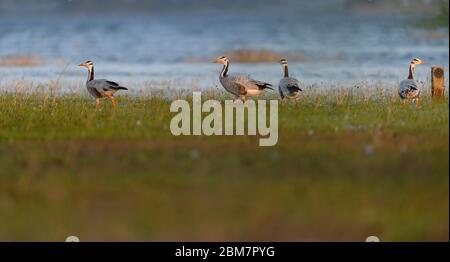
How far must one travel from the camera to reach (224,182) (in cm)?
1438

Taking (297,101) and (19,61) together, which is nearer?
(297,101)

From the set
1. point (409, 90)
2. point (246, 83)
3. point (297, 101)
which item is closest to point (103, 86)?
point (246, 83)

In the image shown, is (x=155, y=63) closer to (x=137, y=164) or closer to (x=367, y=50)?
(x=367, y=50)

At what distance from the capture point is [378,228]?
12.5 metres

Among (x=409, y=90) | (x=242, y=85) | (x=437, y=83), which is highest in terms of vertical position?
(x=437, y=83)

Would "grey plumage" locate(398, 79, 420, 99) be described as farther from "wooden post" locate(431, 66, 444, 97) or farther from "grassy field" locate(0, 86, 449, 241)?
"grassy field" locate(0, 86, 449, 241)

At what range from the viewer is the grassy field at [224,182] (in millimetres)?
12422

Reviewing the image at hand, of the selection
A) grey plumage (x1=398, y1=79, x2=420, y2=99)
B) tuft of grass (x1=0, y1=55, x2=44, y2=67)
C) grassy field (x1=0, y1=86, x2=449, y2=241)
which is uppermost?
tuft of grass (x1=0, y1=55, x2=44, y2=67)

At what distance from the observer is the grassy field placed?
40.8 feet

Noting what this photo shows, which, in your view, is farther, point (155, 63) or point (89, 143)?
point (155, 63)

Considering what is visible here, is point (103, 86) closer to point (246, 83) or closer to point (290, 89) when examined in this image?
point (246, 83)

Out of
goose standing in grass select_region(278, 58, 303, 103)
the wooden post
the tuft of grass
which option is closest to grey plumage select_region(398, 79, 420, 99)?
the wooden post
